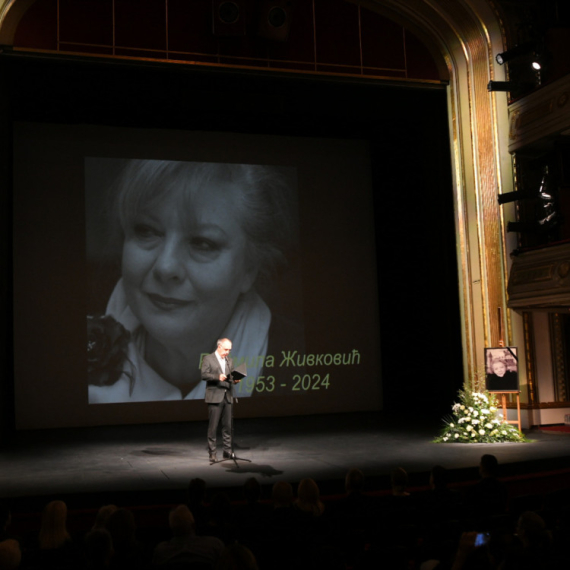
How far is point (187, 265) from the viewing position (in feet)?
35.5

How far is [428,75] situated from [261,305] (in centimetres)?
435

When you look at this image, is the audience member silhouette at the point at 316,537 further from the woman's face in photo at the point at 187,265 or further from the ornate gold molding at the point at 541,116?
the woman's face in photo at the point at 187,265

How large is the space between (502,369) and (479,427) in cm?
100

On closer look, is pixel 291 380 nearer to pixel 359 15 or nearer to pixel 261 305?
pixel 261 305

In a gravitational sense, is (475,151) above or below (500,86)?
below

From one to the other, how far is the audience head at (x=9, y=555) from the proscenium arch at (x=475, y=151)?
8.04 metres

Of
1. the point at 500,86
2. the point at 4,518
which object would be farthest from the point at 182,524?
the point at 500,86

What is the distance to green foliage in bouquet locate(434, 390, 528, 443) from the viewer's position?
27.0ft

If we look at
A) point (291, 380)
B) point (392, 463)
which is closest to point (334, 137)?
point (291, 380)

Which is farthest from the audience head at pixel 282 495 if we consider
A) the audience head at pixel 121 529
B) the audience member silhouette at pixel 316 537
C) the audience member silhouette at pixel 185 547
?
the audience head at pixel 121 529

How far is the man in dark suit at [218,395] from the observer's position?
6941 mm

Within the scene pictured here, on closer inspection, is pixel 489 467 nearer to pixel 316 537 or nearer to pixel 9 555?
pixel 316 537

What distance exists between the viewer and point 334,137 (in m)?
12.1

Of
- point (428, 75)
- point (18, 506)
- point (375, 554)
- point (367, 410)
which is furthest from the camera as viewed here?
point (367, 410)
